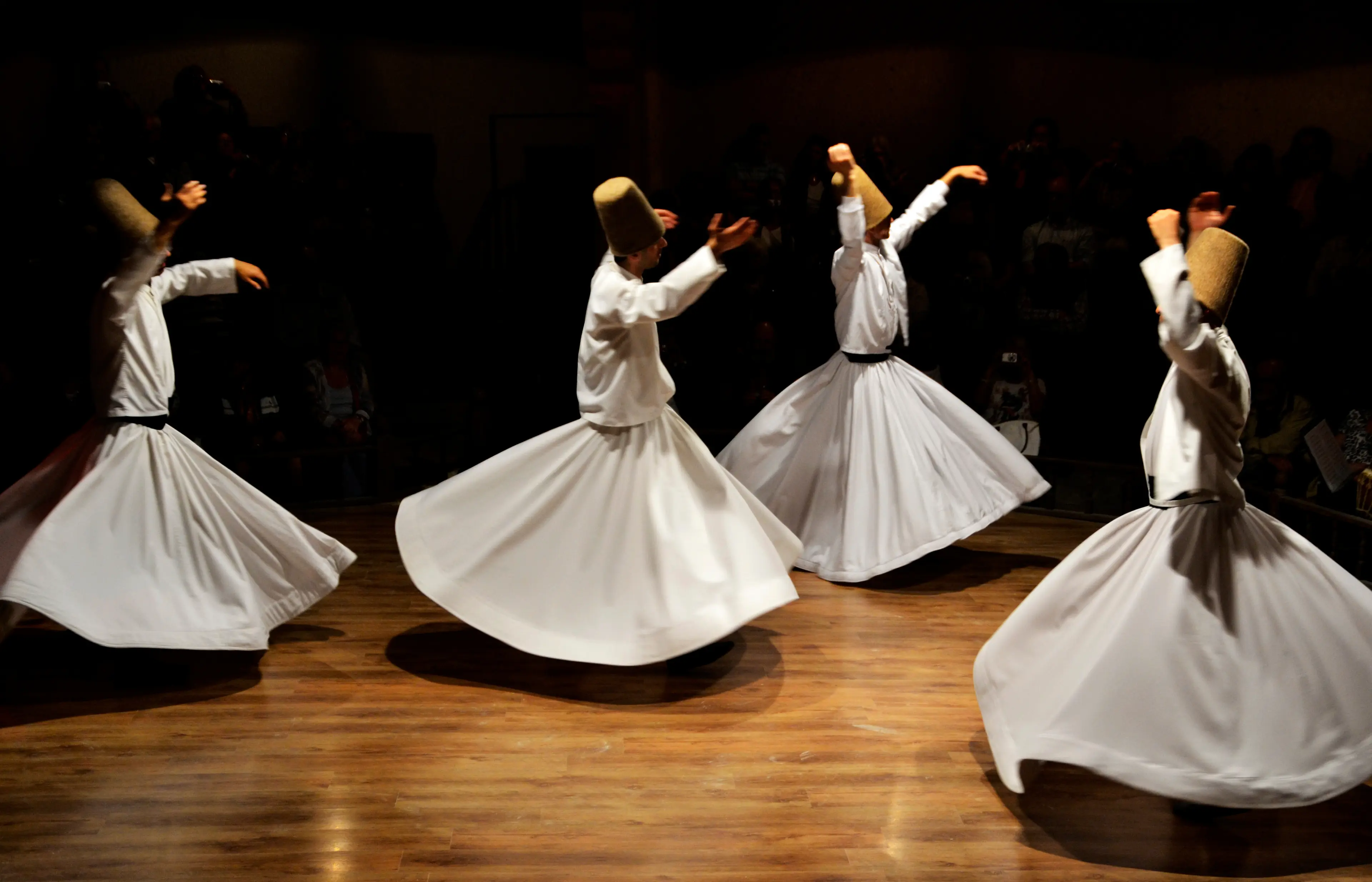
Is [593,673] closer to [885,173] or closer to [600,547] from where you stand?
[600,547]

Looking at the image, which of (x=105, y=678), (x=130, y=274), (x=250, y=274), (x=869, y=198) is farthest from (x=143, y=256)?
(x=869, y=198)

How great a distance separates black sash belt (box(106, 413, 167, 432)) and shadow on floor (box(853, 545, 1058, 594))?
2847 mm

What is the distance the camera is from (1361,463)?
17.1 feet

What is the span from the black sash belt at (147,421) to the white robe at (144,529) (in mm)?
14

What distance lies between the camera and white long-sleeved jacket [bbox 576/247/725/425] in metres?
3.92

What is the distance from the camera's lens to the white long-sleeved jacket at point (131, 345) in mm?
4109

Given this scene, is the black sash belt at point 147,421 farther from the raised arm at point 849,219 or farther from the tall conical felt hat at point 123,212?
the raised arm at point 849,219

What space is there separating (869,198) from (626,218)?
1431 mm

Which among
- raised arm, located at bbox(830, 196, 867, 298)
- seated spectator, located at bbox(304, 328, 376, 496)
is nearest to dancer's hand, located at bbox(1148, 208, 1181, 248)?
raised arm, located at bbox(830, 196, 867, 298)

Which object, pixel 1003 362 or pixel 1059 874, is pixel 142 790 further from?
pixel 1003 362

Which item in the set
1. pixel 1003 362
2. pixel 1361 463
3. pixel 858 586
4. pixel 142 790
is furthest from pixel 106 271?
pixel 1361 463

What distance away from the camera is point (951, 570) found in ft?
17.7

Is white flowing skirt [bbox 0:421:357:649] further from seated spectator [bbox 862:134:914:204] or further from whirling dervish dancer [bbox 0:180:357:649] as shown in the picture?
seated spectator [bbox 862:134:914:204]

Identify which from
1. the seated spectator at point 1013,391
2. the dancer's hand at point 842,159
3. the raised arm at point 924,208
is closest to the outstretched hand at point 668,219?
the dancer's hand at point 842,159
